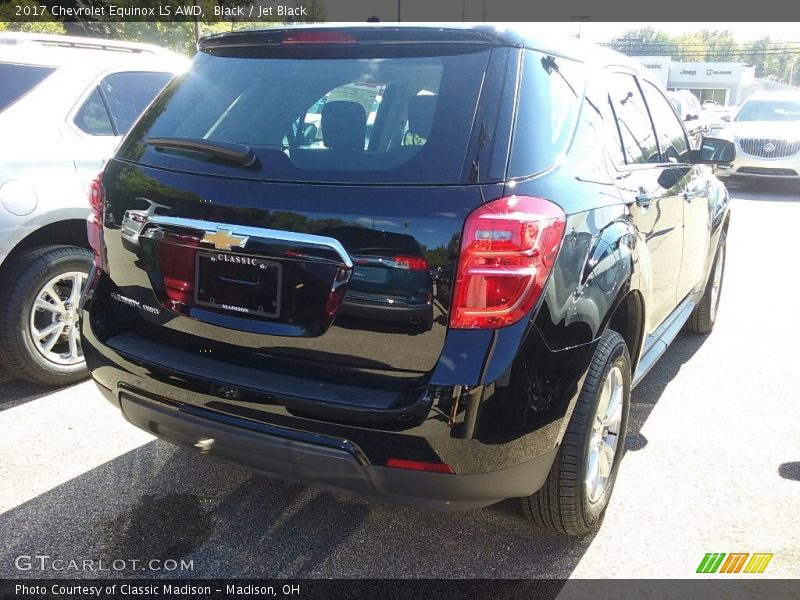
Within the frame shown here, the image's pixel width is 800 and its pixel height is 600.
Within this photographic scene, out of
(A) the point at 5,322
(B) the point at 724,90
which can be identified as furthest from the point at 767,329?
(B) the point at 724,90

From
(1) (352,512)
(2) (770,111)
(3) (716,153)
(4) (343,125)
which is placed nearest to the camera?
(4) (343,125)

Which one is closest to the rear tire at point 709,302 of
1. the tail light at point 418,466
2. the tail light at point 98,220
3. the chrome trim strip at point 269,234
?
the tail light at point 418,466

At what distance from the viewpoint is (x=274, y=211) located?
208 cm

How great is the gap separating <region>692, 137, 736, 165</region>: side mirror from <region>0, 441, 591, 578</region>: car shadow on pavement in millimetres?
2540

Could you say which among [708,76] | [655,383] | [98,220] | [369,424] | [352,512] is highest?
[98,220]

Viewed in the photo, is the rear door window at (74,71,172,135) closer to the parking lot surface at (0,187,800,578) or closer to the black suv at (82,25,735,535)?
the parking lot surface at (0,187,800,578)

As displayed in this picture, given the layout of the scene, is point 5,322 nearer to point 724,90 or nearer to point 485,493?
point 485,493

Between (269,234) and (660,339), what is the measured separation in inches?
88.9

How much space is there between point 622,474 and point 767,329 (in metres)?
2.70

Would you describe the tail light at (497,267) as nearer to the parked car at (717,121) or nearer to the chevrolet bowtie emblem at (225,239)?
the chevrolet bowtie emblem at (225,239)

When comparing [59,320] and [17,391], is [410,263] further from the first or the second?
[17,391]

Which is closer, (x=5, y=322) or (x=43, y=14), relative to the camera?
(x=5, y=322)

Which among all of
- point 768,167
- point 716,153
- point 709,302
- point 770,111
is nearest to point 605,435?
point 716,153

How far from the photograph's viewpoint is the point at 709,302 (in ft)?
16.2
